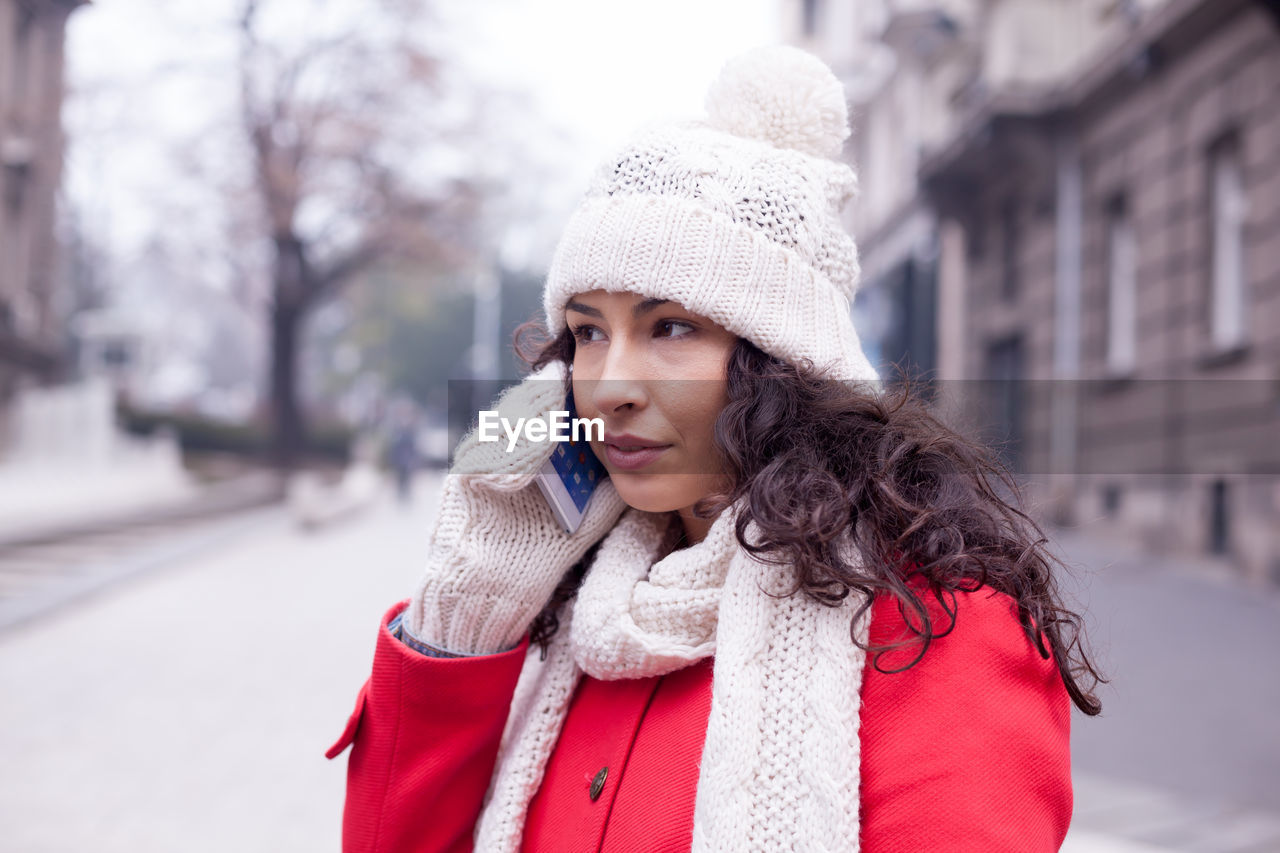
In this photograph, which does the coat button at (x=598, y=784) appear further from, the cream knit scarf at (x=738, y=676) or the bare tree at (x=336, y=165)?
the bare tree at (x=336, y=165)

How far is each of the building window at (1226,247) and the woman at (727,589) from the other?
31.0 feet

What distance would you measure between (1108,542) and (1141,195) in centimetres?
381

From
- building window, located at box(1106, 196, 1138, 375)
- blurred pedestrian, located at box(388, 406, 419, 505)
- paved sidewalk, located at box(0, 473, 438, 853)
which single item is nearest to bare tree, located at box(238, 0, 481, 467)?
blurred pedestrian, located at box(388, 406, 419, 505)

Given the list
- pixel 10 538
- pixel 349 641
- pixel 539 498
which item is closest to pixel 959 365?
pixel 349 641

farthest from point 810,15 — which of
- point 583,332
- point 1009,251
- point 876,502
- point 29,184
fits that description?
point 876,502

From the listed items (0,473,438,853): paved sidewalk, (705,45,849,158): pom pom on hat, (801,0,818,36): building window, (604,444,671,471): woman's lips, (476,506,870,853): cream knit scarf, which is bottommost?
(0,473,438,853): paved sidewalk

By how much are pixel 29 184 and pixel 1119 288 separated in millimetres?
11311

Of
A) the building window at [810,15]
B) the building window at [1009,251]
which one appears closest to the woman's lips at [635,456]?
the building window at [1009,251]

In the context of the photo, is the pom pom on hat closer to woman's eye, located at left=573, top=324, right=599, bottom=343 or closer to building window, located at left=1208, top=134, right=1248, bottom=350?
woman's eye, located at left=573, top=324, right=599, bottom=343

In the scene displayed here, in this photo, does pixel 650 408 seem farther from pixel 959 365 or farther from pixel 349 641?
pixel 959 365

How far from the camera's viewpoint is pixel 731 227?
1.56 metres

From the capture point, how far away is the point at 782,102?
5.58 ft

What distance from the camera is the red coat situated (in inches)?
49.4

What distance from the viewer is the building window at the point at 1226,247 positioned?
32.1 feet
